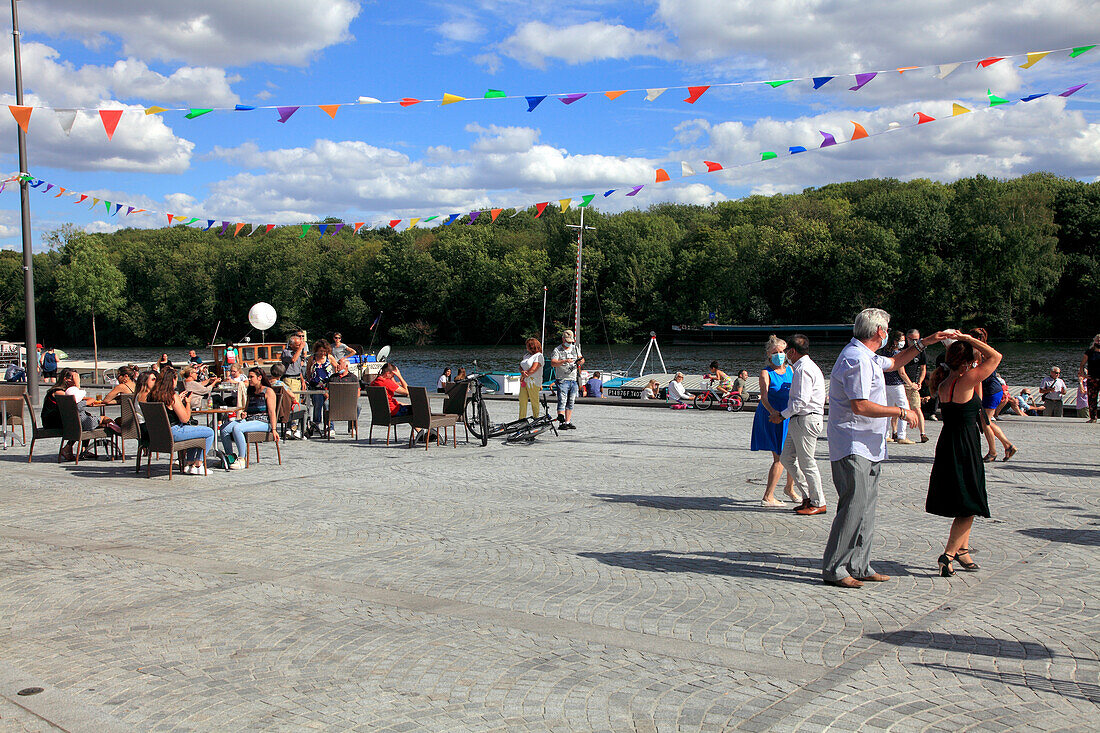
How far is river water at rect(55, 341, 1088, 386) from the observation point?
54.1m

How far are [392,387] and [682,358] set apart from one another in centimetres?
5679

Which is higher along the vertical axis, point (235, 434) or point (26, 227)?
point (26, 227)

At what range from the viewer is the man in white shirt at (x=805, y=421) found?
795 cm

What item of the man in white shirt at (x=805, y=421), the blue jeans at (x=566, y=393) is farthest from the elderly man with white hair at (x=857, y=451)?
the blue jeans at (x=566, y=393)

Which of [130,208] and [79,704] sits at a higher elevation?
[130,208]

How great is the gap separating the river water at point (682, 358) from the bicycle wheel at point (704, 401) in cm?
2581

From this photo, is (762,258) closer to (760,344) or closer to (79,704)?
(760,344)

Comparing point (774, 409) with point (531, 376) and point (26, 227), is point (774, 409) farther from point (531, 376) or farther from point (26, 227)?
point (26, 227)

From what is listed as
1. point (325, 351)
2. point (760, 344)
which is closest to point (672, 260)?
point (760, 344)

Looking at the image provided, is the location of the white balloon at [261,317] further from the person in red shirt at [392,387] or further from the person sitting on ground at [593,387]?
the person in red shirt at [392,387]

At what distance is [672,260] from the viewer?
87375 mm

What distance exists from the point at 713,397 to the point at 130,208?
14.8 meters

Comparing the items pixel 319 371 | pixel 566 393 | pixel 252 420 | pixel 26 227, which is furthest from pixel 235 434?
pixel 26 227

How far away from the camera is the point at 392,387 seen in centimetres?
1409
